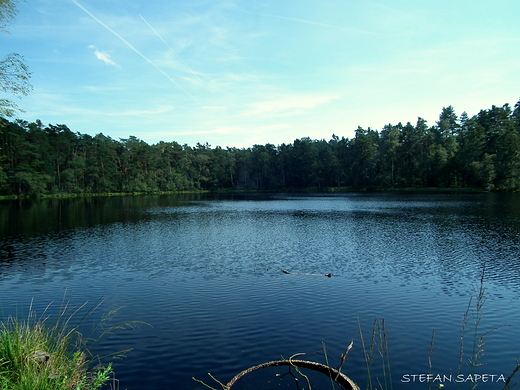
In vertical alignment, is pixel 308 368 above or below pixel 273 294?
above

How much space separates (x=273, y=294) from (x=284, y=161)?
135473 mm

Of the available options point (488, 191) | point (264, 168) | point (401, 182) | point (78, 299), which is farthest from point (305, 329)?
point (264, 168)

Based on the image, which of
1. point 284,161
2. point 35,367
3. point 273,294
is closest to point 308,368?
point 35,367

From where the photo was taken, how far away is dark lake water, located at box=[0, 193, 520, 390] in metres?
8.62

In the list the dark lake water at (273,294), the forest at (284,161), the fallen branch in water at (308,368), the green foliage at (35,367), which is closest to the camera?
the green foliage at (35,367)

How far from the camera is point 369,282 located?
1557 cm

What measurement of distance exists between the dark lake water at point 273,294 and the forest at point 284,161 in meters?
43.5

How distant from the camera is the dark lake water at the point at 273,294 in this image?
8625 millimetres

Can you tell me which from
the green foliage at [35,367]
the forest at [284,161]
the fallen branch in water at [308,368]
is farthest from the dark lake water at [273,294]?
the forest at [284,161]

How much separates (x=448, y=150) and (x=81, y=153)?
354 ft

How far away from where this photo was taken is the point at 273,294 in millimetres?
14000

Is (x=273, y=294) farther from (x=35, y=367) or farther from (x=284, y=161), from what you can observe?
(x=284, y=161)

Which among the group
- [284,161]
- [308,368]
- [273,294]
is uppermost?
[284,161]

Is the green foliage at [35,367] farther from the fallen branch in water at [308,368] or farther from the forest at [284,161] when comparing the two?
the forest at [284,161]
